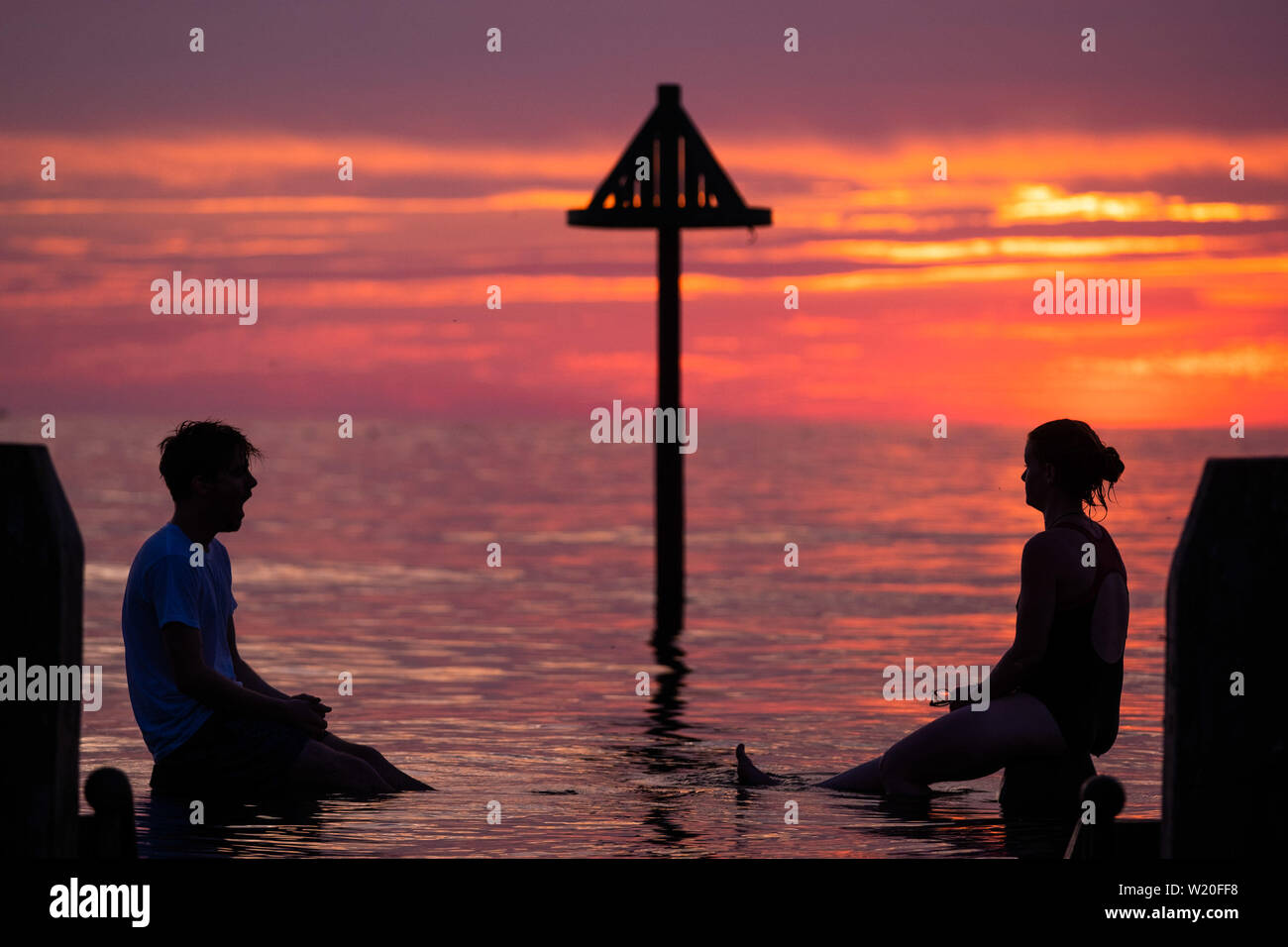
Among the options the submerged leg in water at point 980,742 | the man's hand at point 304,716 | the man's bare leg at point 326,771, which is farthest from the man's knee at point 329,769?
the submerged leg in water at point 980,742

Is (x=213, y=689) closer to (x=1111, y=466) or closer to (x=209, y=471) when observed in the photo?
(x=209, y=471)

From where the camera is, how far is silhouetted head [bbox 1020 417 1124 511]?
277 inches

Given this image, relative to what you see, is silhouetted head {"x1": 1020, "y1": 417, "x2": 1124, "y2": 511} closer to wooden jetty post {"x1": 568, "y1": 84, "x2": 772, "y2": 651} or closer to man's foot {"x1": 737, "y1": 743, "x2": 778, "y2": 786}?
man's foot {"x1": 737, "y1": 743, "x2": 778, "y2": 786}

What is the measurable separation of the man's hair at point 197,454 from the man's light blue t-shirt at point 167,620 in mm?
205

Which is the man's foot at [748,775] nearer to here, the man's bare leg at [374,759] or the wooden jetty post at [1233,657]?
the man's bare leg at [374,759]

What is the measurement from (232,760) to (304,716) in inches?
15.6

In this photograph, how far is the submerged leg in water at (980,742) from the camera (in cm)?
712

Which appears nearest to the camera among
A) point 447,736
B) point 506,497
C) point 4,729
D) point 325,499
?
point 4,729

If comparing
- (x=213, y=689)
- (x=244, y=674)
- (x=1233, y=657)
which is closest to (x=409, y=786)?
(x=244, y=674)

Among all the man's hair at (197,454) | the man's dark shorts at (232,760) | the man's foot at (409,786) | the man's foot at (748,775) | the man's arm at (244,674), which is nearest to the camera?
the man's hair at (197,454)
